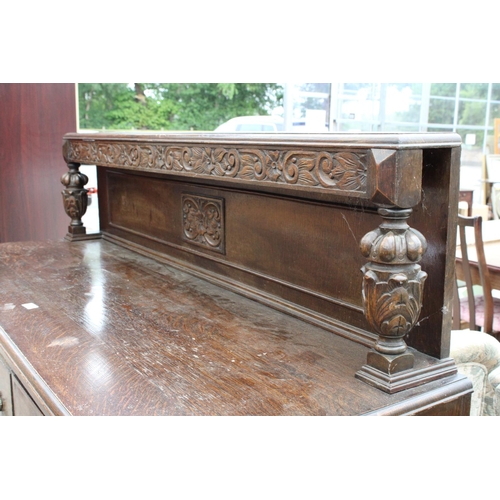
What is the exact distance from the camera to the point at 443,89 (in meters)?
7.90

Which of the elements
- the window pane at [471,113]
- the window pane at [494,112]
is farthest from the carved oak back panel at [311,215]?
the window pane at [494,112]

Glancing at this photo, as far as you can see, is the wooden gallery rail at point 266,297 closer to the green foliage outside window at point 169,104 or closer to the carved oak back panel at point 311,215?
the carved oak back panel at point 311,215

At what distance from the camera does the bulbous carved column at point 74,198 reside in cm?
258

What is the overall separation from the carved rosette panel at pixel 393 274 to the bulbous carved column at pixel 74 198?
186 centimetres

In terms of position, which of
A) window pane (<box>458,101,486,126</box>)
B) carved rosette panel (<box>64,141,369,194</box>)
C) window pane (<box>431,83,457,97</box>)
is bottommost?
carved rosette panel (<box>64,141,369,194</box>)

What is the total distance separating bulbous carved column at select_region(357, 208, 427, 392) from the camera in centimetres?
97

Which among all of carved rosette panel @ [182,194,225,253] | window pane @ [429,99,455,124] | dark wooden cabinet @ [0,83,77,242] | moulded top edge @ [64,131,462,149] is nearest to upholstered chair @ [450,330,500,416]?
moulded top edge @ [64,131,462,149]

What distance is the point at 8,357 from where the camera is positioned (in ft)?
4.24

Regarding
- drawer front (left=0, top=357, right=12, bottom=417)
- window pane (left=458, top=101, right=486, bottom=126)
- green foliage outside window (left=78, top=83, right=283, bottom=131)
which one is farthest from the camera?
A: green foliage outside window (left=78, top=83, right=283, bottom=131)

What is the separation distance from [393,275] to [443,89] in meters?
7.67

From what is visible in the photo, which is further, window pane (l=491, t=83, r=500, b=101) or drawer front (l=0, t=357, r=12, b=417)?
window pane (l=491, t=83, r=500, b=101)

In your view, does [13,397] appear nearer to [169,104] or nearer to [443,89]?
[443,89]

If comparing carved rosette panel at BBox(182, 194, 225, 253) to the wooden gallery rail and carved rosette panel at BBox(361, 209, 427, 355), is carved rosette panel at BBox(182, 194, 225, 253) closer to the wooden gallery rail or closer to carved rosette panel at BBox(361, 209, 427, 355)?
the wooden gallery rail

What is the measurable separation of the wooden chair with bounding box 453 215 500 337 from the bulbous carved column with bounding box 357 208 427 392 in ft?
4.57
